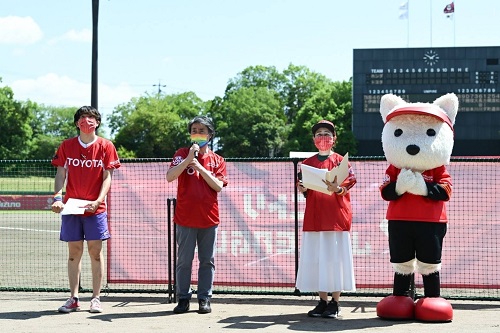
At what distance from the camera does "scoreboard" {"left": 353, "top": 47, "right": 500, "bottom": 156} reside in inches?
1984

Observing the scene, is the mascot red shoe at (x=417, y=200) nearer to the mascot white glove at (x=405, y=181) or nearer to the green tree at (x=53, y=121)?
the mascot white glove at (x=405, y=181)

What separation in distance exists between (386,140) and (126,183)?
3515mm

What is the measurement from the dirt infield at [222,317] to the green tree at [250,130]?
7684cm

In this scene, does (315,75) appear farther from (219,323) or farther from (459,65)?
(219,323)

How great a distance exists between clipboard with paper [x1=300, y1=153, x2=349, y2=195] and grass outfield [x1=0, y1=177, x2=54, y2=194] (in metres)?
5.79

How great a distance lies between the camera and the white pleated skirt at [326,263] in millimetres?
7473

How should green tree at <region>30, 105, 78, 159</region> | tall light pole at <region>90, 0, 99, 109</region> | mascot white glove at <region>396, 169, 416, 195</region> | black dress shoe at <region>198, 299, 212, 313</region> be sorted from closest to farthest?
1. mascot white glove at <region>396, 169, 416, 195</region>
2. black dress shoe at <region>198, 299, 212, 313</region>
3. tall light pole at <region>90, 0, 99, 109</region>
4. green tree at <region>30, 105, 78, 159</region>

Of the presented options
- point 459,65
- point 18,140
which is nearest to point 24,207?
point 459,65

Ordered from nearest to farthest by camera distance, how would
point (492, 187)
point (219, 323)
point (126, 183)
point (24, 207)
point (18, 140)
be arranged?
1. point (219, 323)
2. point (492, 187)
3. point (126, 183)
4. point (24, 207)
5. point (18, 140)

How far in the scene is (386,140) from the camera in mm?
7516

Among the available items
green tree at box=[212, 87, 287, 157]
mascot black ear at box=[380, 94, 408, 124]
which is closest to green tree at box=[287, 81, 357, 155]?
green tree at box=[212, 87, 287, 157]

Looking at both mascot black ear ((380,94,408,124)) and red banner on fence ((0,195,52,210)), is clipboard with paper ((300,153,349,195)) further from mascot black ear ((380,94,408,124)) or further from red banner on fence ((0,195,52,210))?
red banner on fence ((0,195,52,210))

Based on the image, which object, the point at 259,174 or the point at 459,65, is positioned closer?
the point at 259,174

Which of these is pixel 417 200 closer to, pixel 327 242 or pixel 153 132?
pixel 327 242
